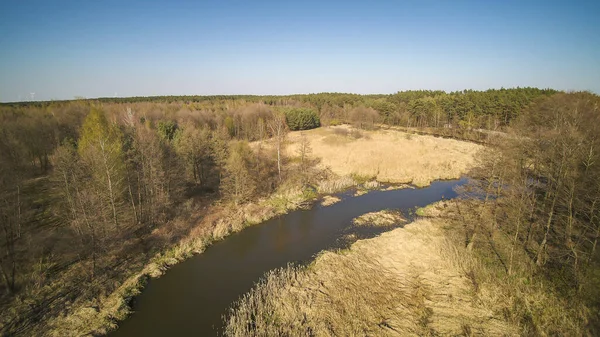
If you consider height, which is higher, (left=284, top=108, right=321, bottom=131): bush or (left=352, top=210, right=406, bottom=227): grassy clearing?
(left=284, top=108, right=321, bottom=131): bush

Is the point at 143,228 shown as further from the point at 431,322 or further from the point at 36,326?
the point at 431,322

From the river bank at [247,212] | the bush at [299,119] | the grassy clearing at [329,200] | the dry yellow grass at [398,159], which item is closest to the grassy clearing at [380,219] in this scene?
the grassy clearing at [329,200]

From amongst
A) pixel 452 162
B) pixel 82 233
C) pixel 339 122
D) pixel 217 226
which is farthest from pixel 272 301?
pixel 339 122

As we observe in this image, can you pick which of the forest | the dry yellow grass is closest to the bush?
the dry yellow grass

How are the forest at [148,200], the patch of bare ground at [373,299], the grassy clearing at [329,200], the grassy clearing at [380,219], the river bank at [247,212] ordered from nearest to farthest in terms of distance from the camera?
the patch of bare ground at [373,299], the river bank at [247,212], the forest at [148,200], the grassy clearing at [380,219], the grassy clearing at [329,200]

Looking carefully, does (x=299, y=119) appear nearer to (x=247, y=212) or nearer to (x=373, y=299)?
(x=247, y=212)

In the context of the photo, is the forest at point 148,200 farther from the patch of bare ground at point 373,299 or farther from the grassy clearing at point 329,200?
the patch of bare ground at point 373,299

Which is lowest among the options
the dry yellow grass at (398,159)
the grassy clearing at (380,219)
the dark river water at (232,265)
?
the dark river water at (232,265)

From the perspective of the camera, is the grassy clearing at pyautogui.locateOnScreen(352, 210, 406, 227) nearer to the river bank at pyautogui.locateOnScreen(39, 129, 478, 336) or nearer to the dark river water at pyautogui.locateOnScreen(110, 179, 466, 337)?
the dark river water at pyautogui.locateOnScreen(110, 179, 466, 337)
